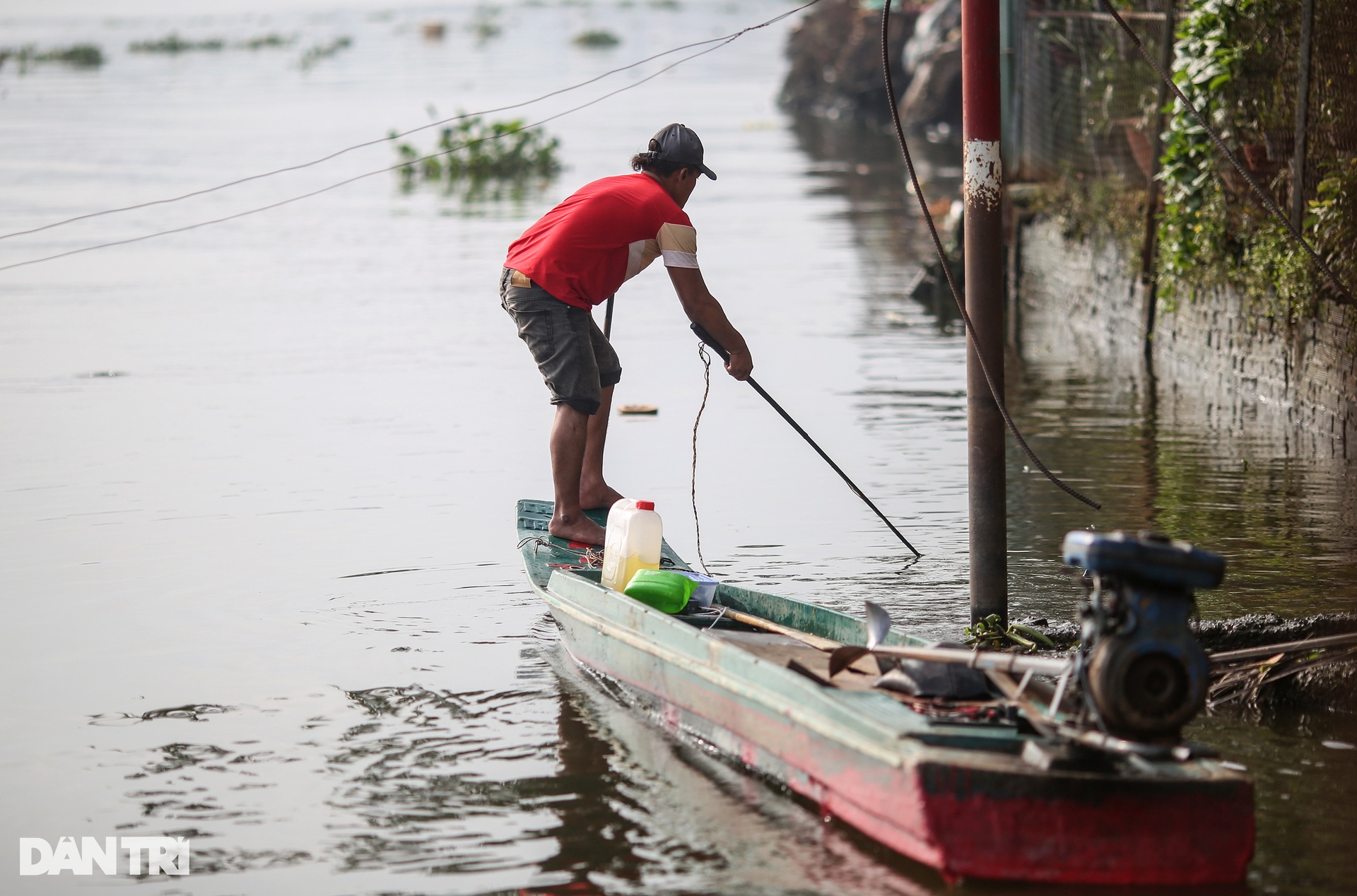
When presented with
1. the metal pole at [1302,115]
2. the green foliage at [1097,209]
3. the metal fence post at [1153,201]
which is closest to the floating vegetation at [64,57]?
the green foliage at [1097,209]

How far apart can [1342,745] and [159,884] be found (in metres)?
3.80

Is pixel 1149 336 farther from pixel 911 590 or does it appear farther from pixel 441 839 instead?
pixel 441 839

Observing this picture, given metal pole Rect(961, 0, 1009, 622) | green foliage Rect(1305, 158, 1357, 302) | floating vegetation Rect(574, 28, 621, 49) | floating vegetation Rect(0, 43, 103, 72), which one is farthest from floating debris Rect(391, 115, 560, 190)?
floating vegetation Rect(574, 28, 621, 49)

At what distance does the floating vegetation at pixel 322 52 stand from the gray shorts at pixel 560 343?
261ft

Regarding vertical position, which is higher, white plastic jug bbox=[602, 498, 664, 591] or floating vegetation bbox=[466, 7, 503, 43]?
floating vegetation bbox=[466, 7, 503, 43]

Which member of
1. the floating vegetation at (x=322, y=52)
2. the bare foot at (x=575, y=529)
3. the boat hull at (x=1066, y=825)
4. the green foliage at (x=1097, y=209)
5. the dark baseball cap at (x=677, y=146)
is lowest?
the boat hull at (x=1066, y=825)

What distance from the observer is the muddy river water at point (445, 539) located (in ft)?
15.9

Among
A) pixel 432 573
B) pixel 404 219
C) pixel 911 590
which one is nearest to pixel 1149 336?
pixel 911 590

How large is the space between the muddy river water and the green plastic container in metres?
0.44

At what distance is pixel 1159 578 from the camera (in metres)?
4.15

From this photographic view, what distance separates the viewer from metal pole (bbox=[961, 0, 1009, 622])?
20.0 feet

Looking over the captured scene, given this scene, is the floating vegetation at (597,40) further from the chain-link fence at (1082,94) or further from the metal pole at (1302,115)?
the metal pole at (1302,115)

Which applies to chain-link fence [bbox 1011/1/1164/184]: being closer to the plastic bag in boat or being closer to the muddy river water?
the muddy river water

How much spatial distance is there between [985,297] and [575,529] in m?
2.26
